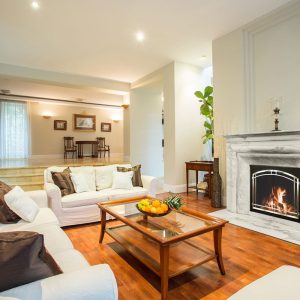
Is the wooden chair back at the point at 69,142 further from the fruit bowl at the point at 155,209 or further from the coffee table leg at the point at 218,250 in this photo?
the coffee table leg at the point at 218,250

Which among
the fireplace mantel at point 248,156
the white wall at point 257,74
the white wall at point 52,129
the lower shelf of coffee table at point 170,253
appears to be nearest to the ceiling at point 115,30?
the white wall at point 257,74

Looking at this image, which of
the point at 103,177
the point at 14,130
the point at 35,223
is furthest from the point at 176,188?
the point at 14,130

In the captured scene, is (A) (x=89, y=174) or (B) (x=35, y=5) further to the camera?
(A) (x=89, y=174)

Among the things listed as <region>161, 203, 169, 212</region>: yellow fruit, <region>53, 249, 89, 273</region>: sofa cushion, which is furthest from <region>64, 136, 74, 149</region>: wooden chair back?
<region>53, 249, 89, 273</region>: sofa cushion

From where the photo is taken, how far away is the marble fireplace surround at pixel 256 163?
2920 millimetres

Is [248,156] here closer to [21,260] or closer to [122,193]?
[122,193]

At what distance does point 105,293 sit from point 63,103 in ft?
32.1

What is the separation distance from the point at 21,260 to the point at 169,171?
469cm

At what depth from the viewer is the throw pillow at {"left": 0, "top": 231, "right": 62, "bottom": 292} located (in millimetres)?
865

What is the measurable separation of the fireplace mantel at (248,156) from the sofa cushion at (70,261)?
8.99ft

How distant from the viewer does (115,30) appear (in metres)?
3.82

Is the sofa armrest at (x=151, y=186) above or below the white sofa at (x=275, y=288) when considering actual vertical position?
above

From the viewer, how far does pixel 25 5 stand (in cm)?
313

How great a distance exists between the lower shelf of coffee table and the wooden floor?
165mm
